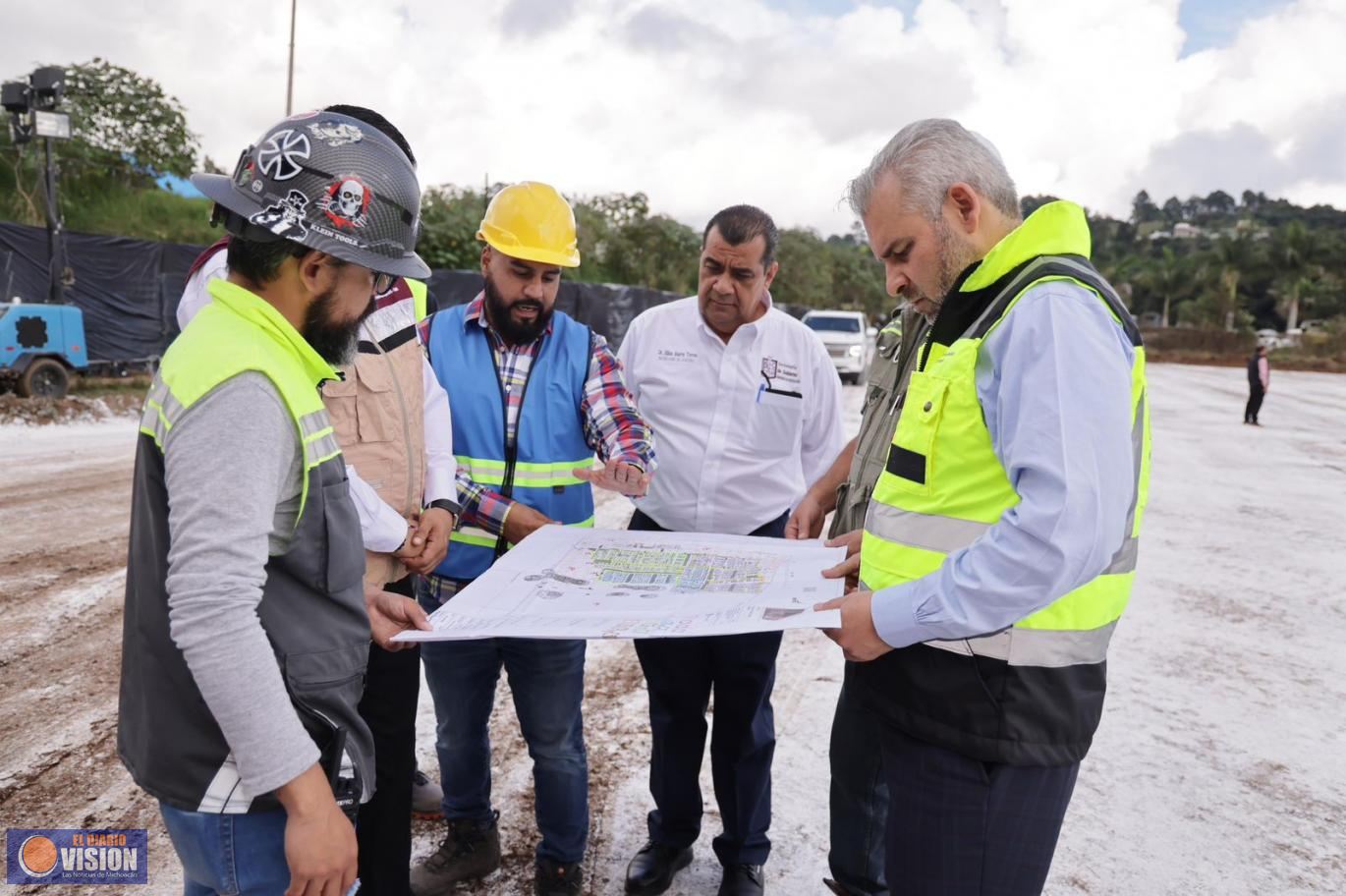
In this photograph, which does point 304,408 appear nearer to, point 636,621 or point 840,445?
point 636,621

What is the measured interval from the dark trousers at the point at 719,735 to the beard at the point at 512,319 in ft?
3.57

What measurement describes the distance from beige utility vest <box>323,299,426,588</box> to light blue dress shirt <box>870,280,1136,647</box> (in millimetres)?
1371

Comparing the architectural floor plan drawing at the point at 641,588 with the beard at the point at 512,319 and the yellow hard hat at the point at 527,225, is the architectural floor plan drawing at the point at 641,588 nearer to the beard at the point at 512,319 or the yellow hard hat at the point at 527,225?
the beard at the point at 512,319

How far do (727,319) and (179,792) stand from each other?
2292mm

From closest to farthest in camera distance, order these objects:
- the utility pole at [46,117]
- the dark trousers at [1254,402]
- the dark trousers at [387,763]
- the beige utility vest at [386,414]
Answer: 1. the beige utility vest at [386,414]
2. the dark trousers at [387,763]
3. the utility pole at [46,117]
4. the dark trousers at [1254,402]

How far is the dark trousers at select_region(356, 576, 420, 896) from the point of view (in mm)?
2354

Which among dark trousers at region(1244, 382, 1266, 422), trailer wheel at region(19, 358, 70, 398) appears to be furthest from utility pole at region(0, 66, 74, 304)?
dark trousers at region(1244, 382, 1266, 422)

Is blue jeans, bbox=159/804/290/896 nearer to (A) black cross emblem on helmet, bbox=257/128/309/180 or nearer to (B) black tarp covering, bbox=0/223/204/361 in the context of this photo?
(A) black cross emblem on helmet, bbox=257/128/309/180

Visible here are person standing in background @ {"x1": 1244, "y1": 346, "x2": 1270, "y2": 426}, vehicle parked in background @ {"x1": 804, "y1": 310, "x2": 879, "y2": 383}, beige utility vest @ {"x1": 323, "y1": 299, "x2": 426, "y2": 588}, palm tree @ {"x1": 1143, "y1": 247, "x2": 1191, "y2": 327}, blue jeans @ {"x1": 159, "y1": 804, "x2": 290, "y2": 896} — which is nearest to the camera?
blue jeans @ {"x1": 159, "y1": 804, "x2": 290, "y2": 896}

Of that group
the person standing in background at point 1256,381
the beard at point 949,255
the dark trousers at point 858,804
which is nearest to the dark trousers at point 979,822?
the dark trousers at point 858,804

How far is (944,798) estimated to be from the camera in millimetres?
1772

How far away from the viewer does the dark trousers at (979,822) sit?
1.73 metres

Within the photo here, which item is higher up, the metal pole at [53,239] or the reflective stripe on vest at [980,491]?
the metal pole at [53,239]

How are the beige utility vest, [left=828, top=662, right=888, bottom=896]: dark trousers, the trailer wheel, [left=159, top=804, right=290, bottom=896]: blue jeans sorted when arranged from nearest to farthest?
[left=159, top=804, right=290, bottom=896]: blue jeans → the beige utility vest → [left=828, top=662, right=888, bottom=896]: dark trousers → the trailer wheel
